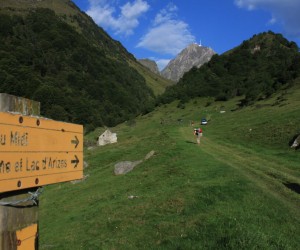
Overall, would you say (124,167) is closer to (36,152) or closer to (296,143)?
(296,143)

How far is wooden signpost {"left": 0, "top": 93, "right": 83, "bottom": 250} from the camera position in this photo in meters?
5.27

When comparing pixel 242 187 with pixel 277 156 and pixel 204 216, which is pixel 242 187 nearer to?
pixel 204 216

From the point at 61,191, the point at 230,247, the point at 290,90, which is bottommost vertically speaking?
the point at 61,191

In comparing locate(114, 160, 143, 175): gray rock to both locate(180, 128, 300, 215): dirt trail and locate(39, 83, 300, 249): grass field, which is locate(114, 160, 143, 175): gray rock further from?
locate(180, 128, 300, 215): dirt trail

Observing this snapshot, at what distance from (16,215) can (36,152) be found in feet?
3.08

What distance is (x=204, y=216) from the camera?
14.8 m

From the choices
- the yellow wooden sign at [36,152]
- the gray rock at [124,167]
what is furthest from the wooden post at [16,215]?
the gray rock at [124,167]

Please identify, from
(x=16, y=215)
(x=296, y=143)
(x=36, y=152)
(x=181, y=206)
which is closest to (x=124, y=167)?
(x=181, y=206)

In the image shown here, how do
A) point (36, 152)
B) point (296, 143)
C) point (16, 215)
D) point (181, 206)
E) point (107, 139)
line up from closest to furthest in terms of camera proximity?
1. point (16, 215)
2. point (36, 152)
3. point (181, 206)
4. point (296, 143)
5. point (107, 139)

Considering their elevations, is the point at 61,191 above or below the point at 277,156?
below

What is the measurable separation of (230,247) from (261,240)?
977mm

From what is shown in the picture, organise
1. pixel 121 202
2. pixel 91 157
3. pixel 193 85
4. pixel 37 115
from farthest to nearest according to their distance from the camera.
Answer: pixel 193 85
pixel 91 157
pixel 121 202
pixel 37 115

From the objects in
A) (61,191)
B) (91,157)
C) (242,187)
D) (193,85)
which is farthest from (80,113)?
(242,187)

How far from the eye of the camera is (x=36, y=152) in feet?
19.2
